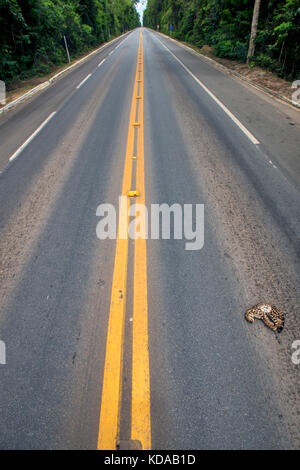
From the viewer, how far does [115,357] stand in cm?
216

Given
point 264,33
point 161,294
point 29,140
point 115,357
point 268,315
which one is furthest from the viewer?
point 264,33

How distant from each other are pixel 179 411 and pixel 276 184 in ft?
13.1

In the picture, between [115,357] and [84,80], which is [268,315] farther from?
[84,80]

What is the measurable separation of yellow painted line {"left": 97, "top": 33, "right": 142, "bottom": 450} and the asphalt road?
32mm

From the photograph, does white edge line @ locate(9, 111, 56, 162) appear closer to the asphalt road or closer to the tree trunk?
the asphalt road

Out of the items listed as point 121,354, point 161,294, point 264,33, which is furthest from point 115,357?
point 264,33

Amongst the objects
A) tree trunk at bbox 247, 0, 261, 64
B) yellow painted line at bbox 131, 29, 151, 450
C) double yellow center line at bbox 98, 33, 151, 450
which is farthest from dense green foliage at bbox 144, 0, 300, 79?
yellow painted line at bbox 131, 29, 151, 450

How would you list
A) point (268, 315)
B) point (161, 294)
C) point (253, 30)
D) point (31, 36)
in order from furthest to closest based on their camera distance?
1. point (31, 36)
2. point (253, 30)
3. point (161, 294)
4. point (268, 315)

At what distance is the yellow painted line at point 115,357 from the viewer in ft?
5.79

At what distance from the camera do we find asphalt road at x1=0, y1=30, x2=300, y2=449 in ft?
5.95

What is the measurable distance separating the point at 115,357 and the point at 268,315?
159cm

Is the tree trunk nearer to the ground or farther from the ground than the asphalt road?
farther from the ground

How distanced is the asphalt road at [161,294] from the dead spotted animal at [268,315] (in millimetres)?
67

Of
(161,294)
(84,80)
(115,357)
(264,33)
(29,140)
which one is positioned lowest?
(115,357)
